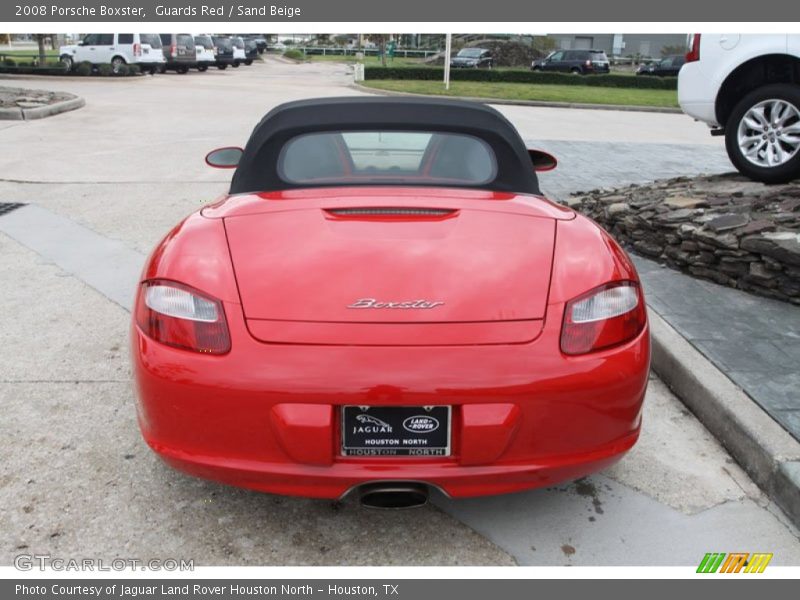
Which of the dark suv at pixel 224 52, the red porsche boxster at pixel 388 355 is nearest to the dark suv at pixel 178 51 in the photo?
the dark suv at pixel 224 52

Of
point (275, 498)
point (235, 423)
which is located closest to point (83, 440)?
point (275, 498)

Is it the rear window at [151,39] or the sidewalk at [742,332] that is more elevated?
the rear window at [151,39]

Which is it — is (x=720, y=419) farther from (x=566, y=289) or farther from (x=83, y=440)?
(x=83, y=440)

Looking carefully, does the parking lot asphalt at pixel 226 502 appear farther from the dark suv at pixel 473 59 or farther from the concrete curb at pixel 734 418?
the dark suv at pixel 473 59

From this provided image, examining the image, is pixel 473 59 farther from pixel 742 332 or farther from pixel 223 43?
pixel 742 332

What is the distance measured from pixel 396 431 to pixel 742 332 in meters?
2.72

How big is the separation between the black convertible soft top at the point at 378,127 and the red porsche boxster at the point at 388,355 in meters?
0.56

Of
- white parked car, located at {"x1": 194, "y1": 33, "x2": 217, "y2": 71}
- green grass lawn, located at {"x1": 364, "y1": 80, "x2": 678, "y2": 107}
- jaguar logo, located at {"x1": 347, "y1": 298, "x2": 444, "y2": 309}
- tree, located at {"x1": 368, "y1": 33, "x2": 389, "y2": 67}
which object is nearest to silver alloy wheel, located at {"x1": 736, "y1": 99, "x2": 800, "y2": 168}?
jaguar logo, located at {"x1": 347, "y1": 298, "x2": 444, "y2": 309}

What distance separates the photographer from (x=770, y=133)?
647cm

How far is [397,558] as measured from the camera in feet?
8.07

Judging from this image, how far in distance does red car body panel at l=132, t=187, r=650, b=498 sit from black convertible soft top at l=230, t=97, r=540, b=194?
0.71m

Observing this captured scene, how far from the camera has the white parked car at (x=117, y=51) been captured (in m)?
31.3

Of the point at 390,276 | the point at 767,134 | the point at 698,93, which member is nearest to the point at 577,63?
the point at 698,93

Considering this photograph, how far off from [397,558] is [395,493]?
0.97 ft
